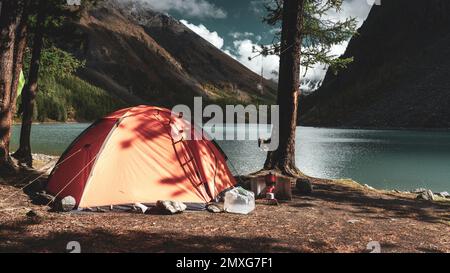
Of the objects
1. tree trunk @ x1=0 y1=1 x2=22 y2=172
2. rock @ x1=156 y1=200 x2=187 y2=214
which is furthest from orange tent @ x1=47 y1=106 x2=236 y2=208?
tree trunk @ x1=0 y1=1 x2=22 y2=172

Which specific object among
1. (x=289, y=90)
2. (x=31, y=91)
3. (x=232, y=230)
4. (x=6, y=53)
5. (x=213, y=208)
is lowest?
(x=232, y=230)

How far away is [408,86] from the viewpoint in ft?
510

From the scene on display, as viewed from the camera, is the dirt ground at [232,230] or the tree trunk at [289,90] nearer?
the dirt ground at [232,230]

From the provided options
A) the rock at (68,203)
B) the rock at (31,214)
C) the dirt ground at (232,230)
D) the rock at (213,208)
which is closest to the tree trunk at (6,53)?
the dirt ground at (232,230)

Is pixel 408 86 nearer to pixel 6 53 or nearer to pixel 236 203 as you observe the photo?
pixel 236 203

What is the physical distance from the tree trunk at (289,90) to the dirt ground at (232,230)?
13.2ft

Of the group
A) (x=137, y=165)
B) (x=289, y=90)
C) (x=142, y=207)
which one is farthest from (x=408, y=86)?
(x=142, y=207)

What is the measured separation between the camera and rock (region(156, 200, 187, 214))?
9.83 metres

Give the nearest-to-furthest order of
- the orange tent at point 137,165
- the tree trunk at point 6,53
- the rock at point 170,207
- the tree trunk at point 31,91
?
the rock at point 170,207
the orange tent at point 137,165
the tree trunk at point 6,53
the tree trunk at point 31,91

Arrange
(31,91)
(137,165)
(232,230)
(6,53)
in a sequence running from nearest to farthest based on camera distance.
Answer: (232,230) < (137,165) < (6,53) < (31,91)

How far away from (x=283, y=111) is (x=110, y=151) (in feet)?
23.3

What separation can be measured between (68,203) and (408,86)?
162 meters

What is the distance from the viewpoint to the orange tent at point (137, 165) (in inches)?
409

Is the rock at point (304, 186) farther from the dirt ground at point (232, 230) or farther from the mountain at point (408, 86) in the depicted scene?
the mountain at point (408, 86)
